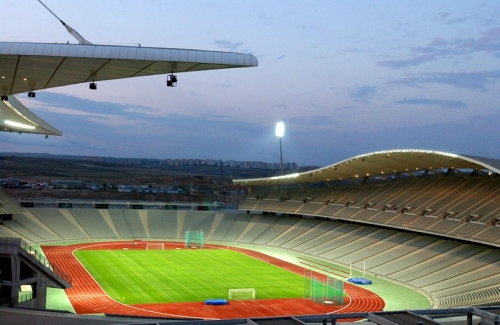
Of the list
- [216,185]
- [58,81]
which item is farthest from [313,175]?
[216,185]

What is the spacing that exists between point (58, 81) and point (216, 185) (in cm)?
10053

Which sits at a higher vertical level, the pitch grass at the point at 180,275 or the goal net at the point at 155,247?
the goal net at the point at 155,247

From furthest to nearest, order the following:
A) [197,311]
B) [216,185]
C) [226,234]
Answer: [216,185] < [226,234] < [197,311]

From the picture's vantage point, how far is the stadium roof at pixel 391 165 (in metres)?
38.3

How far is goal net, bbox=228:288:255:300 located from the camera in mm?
33500

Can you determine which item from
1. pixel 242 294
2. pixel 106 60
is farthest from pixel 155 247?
pixel 106 60

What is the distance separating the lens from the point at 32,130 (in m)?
41.0

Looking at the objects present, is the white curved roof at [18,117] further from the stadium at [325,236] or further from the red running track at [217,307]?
the red running track at [217,307]

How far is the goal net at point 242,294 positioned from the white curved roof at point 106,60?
1927cm

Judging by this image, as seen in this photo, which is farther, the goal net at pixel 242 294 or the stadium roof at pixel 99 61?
the goal net at pixel 242 294

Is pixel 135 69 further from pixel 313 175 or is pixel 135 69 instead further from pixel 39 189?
pixel 39 189

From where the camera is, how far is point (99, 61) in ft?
51.0

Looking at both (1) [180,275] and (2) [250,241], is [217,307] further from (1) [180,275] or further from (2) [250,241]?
(2) [250,241]

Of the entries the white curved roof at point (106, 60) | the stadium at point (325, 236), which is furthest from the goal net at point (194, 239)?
the white curved roof at point (106, 60)
